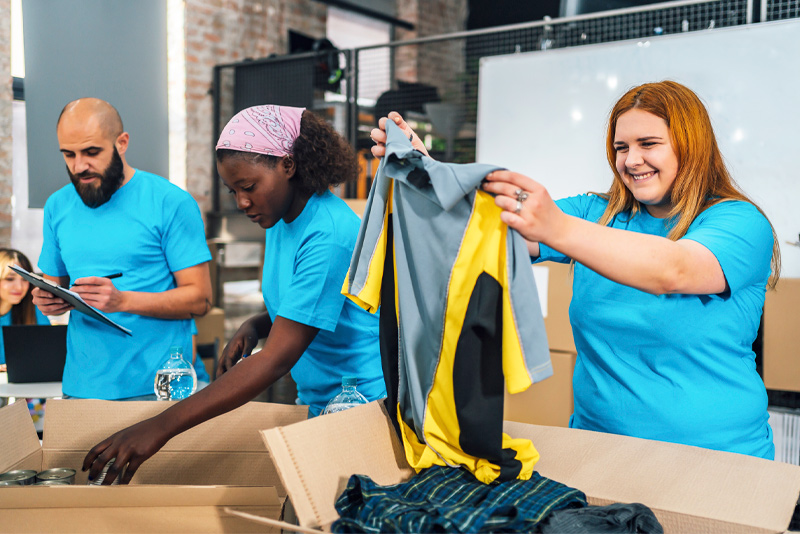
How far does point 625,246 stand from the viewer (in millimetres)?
836

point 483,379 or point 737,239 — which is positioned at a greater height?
point 737,239

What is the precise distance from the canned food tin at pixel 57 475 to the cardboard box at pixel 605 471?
0.47m

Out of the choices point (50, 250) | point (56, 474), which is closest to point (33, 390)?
point (50, 250)

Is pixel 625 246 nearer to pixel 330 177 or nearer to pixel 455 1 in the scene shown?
pixel 330 177

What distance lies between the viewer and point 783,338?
2.97 metres

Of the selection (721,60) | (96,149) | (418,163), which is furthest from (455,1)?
(418,163)

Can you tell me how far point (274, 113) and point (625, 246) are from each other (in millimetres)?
836

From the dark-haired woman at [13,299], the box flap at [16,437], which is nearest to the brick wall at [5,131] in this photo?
the dark-haired woman at [13,299]

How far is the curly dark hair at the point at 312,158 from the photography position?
1334 millimetres

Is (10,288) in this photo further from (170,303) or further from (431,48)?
(431,48)

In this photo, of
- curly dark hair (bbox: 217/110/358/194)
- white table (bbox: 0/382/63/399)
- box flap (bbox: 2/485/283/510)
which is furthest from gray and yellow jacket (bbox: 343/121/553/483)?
white table (bbox: 0/382/63/399)

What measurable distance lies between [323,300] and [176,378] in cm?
71

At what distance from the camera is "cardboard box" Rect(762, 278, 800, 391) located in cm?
295

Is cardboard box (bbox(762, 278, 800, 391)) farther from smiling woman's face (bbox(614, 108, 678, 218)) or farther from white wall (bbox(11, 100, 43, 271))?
white wall (bbox(11, 100, 43, 271))
